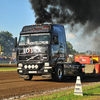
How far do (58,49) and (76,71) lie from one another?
2.81m

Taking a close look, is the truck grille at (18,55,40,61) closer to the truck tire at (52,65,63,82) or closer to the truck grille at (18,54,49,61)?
the truck grille at (18,54,49,61)

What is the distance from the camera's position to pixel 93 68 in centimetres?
1972

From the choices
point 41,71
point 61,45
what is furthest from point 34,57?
point 61,45

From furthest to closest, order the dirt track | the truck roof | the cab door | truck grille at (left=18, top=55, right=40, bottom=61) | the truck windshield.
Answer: the cab door
the truck roof
the truck windshield
truck grille at (left=18, top=55, right=40, bottom=61)
the dirt track

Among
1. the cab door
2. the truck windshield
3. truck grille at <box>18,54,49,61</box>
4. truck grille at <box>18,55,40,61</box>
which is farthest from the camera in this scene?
the cab door

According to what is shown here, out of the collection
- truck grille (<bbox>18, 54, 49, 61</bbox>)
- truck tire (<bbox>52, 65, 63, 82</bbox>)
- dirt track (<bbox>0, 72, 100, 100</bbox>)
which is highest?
truck grille (<bbox>18, 54, 49, 61</bbox>)

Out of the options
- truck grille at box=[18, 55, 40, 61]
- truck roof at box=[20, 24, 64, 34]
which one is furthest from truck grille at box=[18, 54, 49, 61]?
truck roof at box=[20, 24, 64, 34]

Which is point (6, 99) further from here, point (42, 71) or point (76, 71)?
point (76, 71)

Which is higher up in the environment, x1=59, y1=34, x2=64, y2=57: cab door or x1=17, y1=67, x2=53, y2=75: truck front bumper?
x1=59, y1=34, x2=64, y2=57: cab door

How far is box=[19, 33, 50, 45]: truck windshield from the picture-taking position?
1434cm

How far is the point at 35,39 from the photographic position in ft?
47.9

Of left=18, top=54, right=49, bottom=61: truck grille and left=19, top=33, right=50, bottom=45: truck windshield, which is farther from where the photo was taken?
left=19, top=33, right=50, bottom=45: truck windshield

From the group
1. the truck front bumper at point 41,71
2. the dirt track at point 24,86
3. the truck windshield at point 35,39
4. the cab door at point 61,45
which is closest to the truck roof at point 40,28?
the truck windshield at point 35,39

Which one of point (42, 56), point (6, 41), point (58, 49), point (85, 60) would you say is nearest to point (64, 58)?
point (58, 49)
